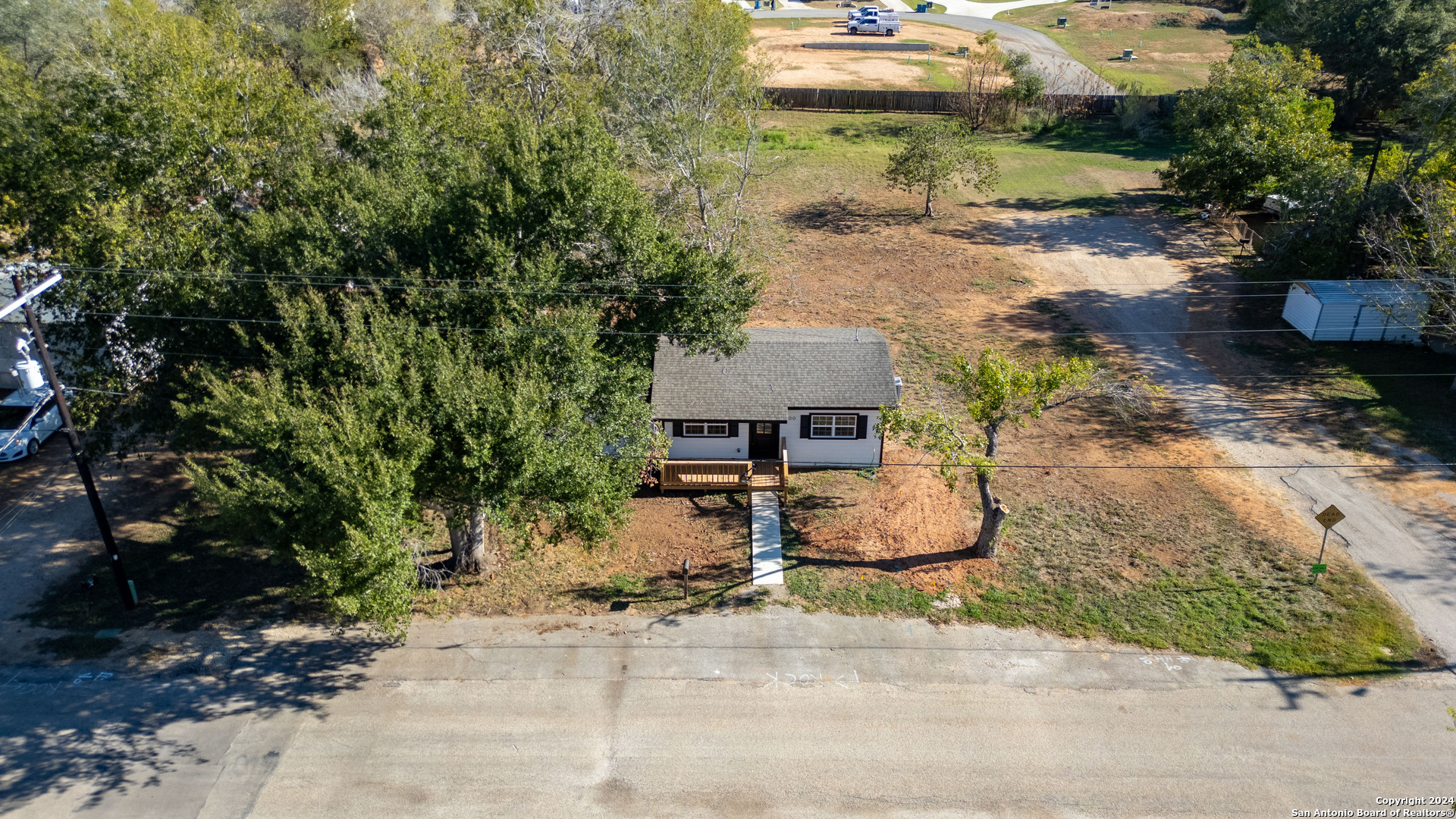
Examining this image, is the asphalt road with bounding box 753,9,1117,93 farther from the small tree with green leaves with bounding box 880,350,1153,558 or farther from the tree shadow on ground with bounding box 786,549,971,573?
the tree shadow on ground with bounding box 786,549,971,573

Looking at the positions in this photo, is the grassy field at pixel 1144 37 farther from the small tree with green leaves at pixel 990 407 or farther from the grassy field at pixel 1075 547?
the small tree with green leaves at pixel 990 407

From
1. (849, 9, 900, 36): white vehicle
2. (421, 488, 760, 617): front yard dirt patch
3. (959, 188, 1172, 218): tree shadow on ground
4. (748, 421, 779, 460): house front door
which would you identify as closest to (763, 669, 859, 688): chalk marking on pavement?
(421, 488, 760, 617): front yard dirt patch

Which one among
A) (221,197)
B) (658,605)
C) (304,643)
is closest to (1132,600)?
(658,605)

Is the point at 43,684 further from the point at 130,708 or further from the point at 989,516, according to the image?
the point at 989,516

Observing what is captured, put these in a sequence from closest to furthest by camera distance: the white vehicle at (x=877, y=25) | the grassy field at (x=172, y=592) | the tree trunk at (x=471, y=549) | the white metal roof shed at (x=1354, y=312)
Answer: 1. the grassy field at (x=172, y=592)
2. the tree trunk at (x=471, y=549)
3. the white metal roof shed at (x=1354, y=312)
4. the white vehicle at (x=877, y=25)

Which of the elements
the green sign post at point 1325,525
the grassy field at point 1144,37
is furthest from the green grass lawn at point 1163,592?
the grassy field at point 1144,37

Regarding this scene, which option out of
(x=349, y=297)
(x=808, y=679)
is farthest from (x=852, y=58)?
(x=808, y=679)
